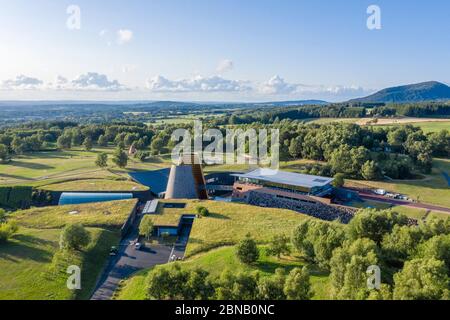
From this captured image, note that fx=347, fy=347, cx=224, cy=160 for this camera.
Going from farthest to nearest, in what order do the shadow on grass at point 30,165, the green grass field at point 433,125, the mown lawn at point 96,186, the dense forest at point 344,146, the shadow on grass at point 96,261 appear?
the green grass field at point 433,125 < the shadow on grass at point 30,165 < the dense forest at point 344,146 < the mown lawn at point 96,186 < the shadow on grass at point 96,261

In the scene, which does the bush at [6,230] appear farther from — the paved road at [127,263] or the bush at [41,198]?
the bush at [41,198]

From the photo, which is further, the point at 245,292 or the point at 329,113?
the point at 329,113

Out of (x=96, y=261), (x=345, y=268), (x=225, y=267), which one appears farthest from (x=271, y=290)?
(x=96, y=261)

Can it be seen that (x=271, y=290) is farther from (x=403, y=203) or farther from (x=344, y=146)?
(x=344, y=146)

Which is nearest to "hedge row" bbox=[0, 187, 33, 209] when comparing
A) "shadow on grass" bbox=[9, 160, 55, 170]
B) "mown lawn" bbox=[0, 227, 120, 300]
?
"mown lawn" bbox=[0, 227, 120, 300]

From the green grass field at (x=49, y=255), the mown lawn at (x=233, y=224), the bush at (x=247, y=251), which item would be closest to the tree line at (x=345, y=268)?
the bush at (x=247, y=251)
